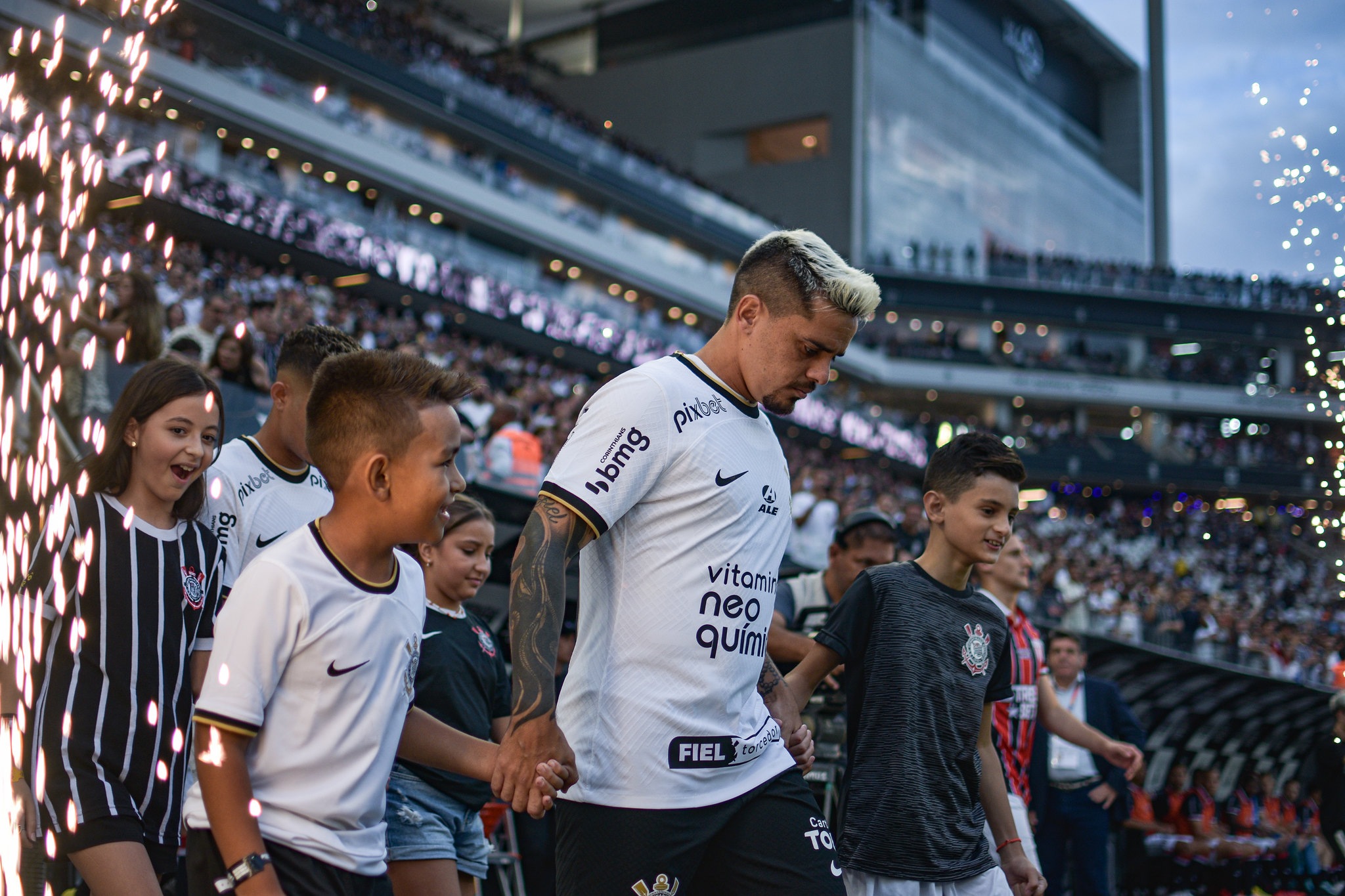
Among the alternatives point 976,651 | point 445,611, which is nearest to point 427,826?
point 445,611

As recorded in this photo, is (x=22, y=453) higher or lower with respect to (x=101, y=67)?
lower

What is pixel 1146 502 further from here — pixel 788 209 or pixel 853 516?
→ pixel 853 516

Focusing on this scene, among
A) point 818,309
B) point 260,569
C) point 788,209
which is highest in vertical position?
point 788,209

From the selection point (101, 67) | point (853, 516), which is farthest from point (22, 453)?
point (101, 67)

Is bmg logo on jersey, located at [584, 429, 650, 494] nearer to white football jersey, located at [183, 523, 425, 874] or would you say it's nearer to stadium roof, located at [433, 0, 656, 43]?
white football jersey, located at [183, 523, 425, 874]

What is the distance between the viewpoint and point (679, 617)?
267 centimetres

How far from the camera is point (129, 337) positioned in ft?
20.1

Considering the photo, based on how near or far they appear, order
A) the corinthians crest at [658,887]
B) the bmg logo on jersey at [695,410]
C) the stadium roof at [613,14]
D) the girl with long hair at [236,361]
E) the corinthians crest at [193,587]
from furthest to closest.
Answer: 1. the stadium roof at [613,14]
2. the girl with long hair at [236,361]
3. the corinthians crest at [193,587]
4. the bmg logo on jersey at [695,410]
5. the corinthians crest at [658,887]

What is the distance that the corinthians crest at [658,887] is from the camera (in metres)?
2.56

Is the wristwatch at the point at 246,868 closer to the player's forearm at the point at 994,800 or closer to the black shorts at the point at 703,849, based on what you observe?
the black shorts at the point at 703,849

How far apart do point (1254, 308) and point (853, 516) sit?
4862 cm

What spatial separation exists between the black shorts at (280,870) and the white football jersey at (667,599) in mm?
640

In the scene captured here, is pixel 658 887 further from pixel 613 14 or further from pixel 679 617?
pixel 613 14

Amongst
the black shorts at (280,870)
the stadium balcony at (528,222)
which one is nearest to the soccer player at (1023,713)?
the black shorts at (280,870)
